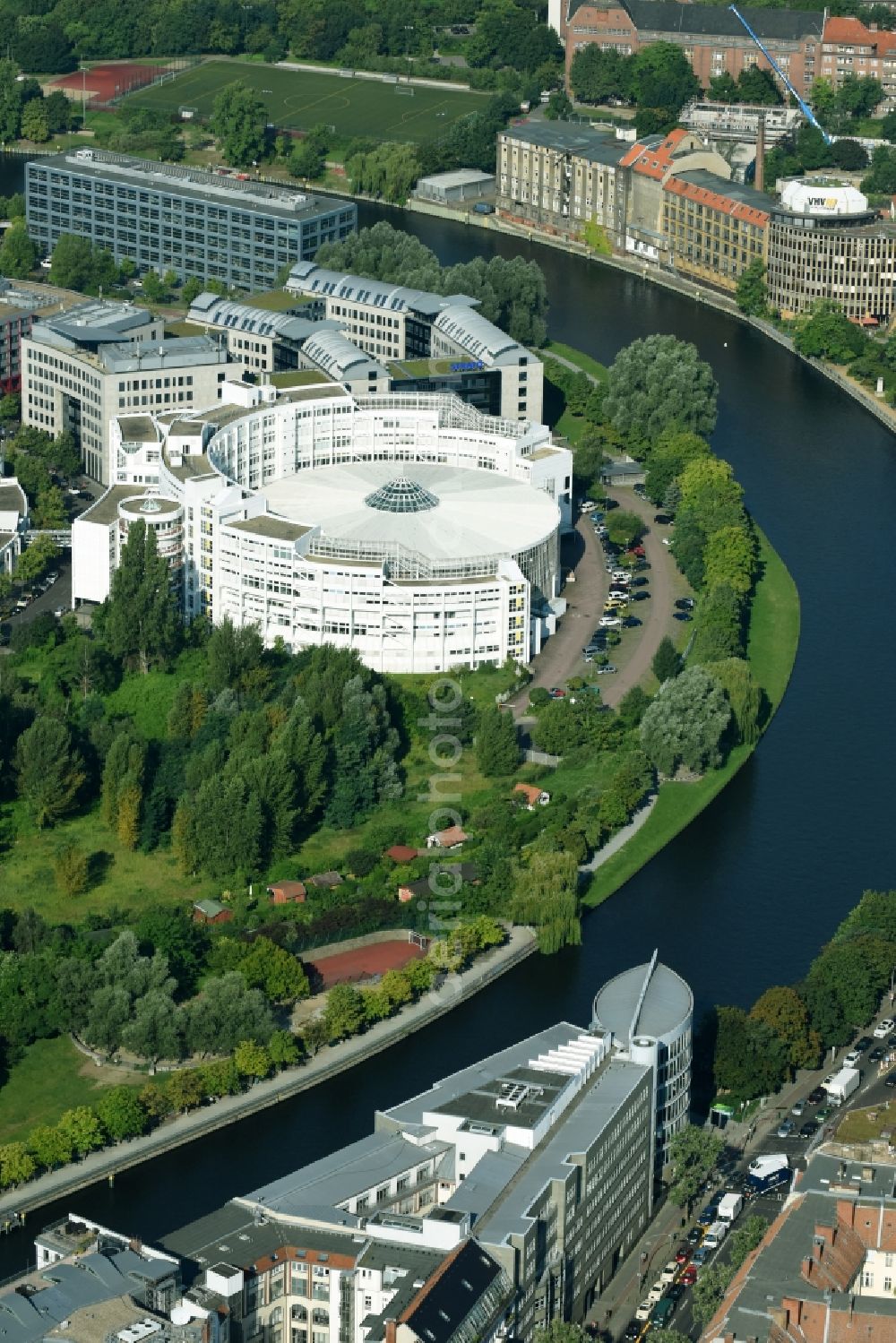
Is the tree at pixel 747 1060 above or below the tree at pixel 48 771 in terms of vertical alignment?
below

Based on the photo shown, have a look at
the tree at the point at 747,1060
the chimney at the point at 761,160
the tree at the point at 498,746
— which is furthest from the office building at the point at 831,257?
the tree at the point at 747,1060

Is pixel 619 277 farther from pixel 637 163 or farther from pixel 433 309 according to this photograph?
pixel 433 309

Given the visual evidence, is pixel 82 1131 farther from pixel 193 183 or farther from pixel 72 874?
pixel 193 183

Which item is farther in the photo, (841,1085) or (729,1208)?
(841,1085)

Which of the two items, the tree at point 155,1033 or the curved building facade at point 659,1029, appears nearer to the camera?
the curved building facade at point 659,1029

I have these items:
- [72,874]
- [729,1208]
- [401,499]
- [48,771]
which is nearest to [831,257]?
[401,499]

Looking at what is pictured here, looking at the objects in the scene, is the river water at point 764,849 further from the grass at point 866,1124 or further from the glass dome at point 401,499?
the glass dome at point 401,499

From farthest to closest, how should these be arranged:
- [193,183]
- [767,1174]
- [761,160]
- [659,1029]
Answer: [761,160], [193,183], [659,1029], [767,1174]

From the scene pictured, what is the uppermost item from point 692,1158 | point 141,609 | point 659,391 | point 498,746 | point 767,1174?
point 659,391
